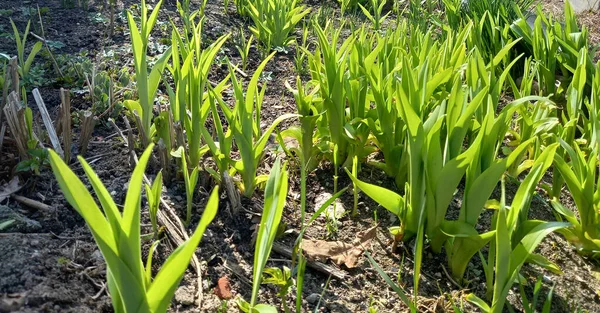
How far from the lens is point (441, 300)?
1.42 metres

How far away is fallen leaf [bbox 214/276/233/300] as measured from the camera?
1.40 meters

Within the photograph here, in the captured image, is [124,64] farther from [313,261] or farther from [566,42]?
[566,42]

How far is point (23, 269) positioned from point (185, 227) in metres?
0.47

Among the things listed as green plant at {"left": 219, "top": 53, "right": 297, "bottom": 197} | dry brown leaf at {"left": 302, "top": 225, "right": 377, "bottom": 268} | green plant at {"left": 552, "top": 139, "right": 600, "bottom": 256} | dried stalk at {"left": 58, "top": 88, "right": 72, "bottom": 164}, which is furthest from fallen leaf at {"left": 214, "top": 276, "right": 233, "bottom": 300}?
green plant at {"left": 552, "top": 139, "right": 600, "bottom": 256}

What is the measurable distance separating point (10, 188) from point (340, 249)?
0.93 m

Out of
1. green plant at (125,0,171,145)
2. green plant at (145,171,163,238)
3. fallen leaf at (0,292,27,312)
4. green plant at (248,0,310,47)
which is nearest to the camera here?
fallen leaf at (0,292,27,312)

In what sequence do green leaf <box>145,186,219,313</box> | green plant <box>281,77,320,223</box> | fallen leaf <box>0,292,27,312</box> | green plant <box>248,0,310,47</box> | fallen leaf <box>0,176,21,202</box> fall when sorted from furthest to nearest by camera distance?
green plant <box>248,0,310,47</box> → green plant <box>281,77,320,223</box> → fallen leaf <box>0,176,21,202</box> → fallen leaf <box>0,292,27,312</box> → green leaf <box>145,186,219,313</box>

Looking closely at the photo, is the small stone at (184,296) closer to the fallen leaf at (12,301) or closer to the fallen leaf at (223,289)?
the fallen leaf at (223,289)

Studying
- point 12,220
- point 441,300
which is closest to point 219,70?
point 12,220

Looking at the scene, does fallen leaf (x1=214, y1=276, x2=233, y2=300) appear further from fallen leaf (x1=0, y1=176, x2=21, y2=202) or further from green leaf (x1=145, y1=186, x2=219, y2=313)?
fallen leaf (x1=0, y1=176, x2=21, y2=202)

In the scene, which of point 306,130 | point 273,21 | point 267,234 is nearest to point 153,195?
point 267,234

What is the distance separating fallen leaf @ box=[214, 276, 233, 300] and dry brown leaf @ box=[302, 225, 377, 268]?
254mm

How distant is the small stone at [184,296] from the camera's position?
4.41 ft

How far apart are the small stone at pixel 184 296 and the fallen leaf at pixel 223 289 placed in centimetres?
7
